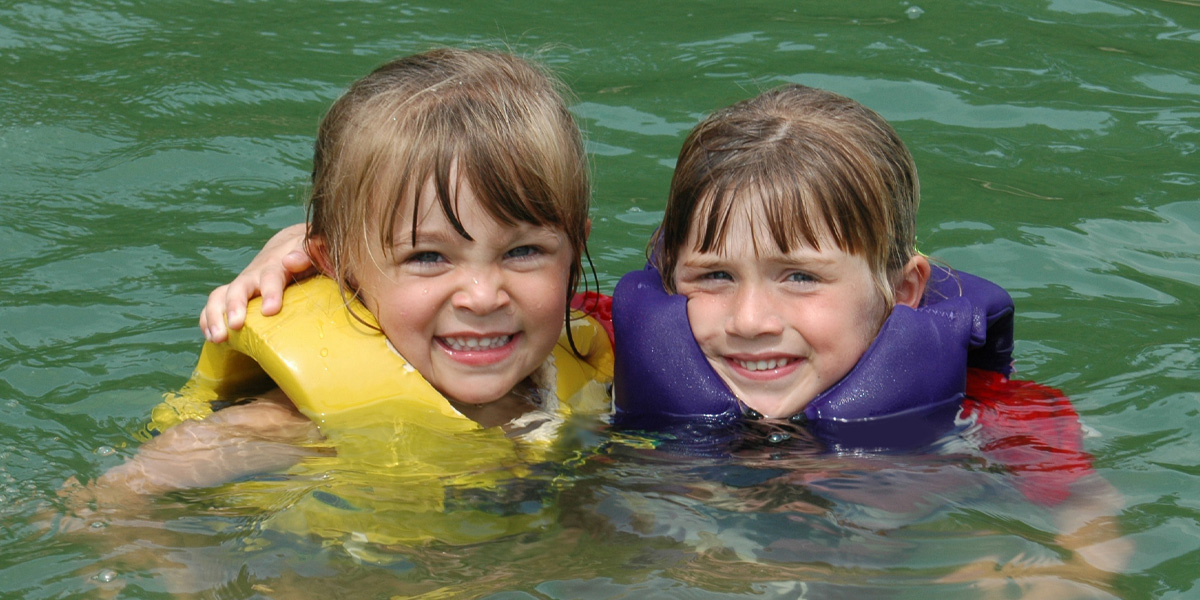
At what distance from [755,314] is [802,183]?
1.21ft

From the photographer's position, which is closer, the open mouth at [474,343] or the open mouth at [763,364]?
the open mouth at [474,343]

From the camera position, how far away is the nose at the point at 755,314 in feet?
12.2

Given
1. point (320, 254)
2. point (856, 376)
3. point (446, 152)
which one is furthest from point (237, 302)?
point (856, 376)

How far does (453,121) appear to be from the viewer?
3586mm

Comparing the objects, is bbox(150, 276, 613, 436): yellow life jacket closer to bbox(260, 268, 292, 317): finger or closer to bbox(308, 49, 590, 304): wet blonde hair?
bbox(260, 268, 292, 317): finger

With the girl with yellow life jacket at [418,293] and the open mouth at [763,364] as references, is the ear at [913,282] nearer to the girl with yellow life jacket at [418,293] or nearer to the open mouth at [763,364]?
the open mouth at [763,364]

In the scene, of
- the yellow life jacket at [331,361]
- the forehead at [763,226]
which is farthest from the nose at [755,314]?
the yellow life jacket at [331,361]

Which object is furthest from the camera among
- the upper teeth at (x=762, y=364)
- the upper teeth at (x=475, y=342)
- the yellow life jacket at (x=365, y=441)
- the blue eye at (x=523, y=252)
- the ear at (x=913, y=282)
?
the ear at (x=913, y=282)

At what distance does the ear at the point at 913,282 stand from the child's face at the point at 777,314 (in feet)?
0.50

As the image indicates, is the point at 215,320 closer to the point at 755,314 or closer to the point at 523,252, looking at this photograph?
the point at 523,252

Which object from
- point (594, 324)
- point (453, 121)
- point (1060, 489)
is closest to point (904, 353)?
point (1060, 489)

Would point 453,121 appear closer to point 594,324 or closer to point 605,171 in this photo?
point 594,324

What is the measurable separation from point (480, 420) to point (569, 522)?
662mm

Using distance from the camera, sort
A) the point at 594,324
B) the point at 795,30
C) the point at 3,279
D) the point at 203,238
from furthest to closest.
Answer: the point at 795,30, the point at 203,238, the point at 3,279, the point at 594,324
